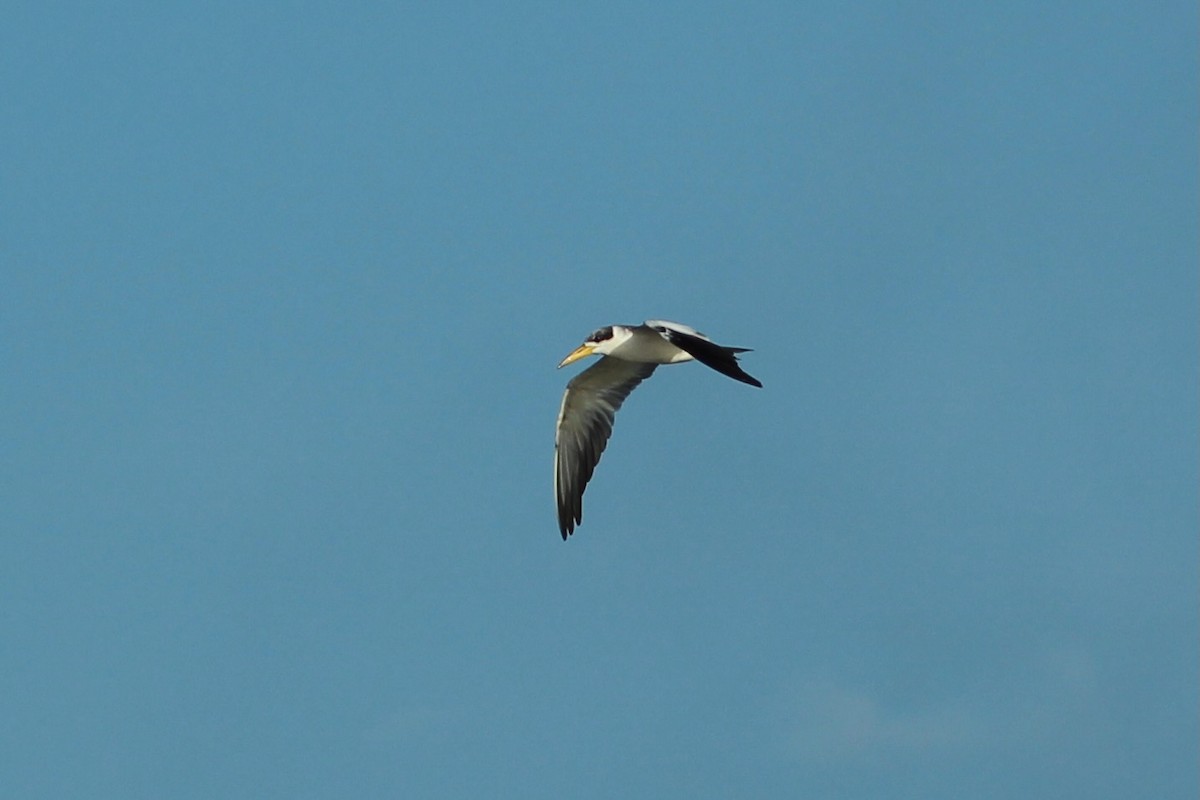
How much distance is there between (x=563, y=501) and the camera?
138 ft

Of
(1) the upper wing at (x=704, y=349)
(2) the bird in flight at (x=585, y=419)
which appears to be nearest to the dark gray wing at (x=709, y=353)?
(1) the upper wing at (x=704, y=349)

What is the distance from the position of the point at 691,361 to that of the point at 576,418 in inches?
122

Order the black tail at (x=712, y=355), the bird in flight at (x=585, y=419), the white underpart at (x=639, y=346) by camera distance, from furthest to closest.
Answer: the bird in flight at (x=585, y=419), the white underpart at (x=639, y=346), the black tail at (x=712, y=355)

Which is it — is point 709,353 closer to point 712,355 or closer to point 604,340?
point 712,355

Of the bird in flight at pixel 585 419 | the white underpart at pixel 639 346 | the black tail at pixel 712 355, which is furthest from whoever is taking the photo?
the bird in flight at pixel 585 419

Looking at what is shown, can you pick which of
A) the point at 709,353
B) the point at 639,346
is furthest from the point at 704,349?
the point at 639,346

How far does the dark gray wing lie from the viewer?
107 ft

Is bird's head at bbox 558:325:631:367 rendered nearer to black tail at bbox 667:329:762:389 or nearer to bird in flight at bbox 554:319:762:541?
bird in flight at bbox 554:319:762:541

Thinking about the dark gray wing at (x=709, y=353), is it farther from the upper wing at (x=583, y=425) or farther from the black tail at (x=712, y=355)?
the upper wing at (x=583, y=425)

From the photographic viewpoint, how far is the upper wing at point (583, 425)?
42125 mm

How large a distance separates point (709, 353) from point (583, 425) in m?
8.65

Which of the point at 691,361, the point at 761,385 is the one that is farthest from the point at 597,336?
the point at 761,385

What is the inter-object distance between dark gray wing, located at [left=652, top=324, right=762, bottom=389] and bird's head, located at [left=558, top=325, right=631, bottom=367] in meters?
3.39

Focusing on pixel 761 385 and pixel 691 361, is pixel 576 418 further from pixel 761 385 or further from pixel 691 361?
pixel 761 385
